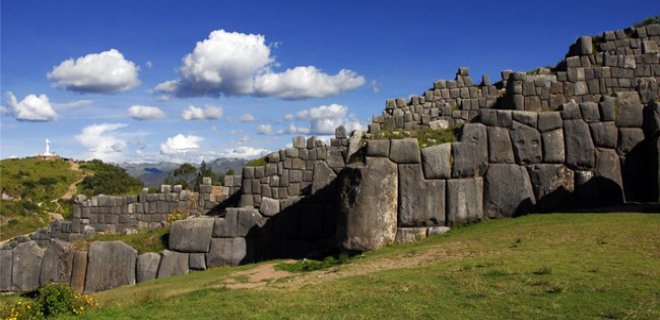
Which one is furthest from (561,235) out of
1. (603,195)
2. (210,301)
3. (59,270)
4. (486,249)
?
(59,270)

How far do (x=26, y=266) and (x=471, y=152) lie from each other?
16.8 m

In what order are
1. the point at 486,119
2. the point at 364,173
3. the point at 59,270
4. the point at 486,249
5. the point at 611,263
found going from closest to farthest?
the point at 611,263 → the point at 486,249 → the point at 364,173 → the point at 486,119 → the point at 59,270

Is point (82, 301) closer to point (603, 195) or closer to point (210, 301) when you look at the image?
point (210, 301)

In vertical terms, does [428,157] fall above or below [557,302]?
above

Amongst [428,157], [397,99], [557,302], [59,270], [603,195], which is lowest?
[59,270]

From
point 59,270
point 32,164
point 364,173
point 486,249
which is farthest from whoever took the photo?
point 32,164

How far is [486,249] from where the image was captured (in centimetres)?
1358

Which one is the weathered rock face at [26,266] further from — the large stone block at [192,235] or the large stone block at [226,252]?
the large stone block at [226,252]

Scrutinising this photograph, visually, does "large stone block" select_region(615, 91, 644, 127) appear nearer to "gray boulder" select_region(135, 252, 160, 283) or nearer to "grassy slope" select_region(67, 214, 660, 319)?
"grassy slope" select_region(67, 214, 660, 319)

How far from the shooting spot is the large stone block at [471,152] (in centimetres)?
1736

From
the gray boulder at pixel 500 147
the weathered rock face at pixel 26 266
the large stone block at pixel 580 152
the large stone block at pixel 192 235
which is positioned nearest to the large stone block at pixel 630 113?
the large stone block at pixel 580 152

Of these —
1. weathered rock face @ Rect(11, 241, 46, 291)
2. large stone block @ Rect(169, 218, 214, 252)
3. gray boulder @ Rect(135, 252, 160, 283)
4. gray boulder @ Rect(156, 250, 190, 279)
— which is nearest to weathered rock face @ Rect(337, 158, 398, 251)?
large stone block @ Rect(169, 218, 214, 252)

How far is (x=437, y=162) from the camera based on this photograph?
17344 mm

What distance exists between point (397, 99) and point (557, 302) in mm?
22683
